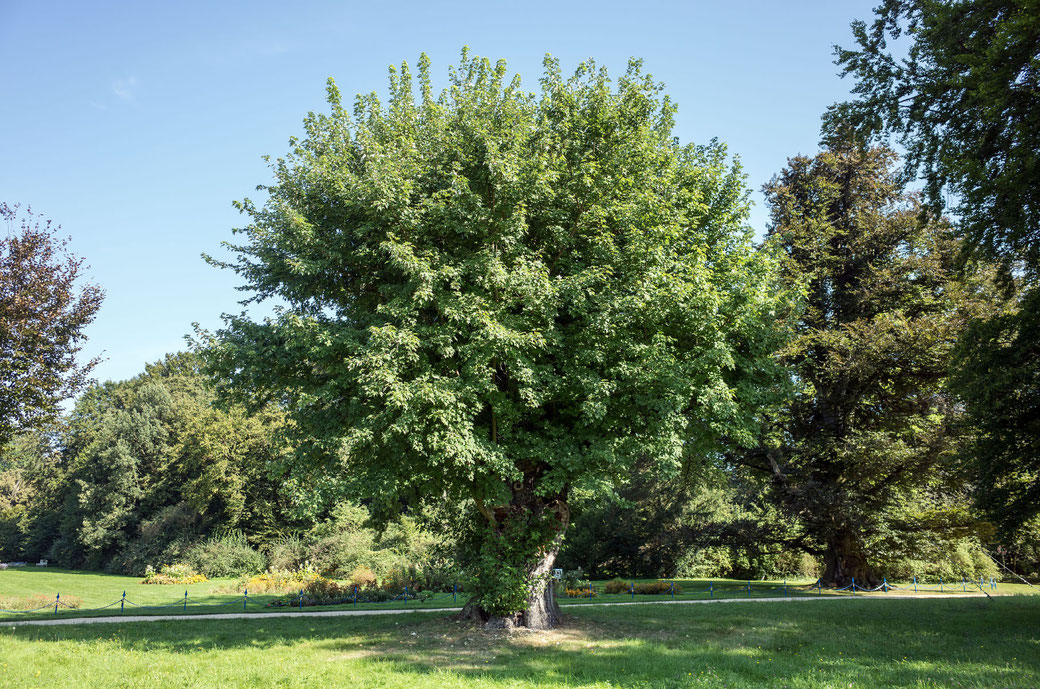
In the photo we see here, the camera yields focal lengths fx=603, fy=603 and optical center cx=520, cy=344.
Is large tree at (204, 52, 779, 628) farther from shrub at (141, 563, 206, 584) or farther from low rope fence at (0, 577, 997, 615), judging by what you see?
shrub at (141, 563, 206, 584)

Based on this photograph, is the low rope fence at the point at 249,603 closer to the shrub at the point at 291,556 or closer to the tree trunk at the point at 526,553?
the tree trunk at the point at 526,553

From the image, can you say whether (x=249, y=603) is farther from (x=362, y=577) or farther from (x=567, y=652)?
(x=567, y=652)

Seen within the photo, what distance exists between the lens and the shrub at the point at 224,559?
3725 centimetres

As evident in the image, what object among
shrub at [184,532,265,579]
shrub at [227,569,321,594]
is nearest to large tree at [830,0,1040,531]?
shrub at [227,569,321,594]

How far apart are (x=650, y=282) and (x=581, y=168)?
10.0 ft

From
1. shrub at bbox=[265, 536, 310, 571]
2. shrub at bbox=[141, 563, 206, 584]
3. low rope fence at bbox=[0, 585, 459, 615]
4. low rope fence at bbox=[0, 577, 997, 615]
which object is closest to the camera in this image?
low rope fence at bbox=[0, 585, 459, 615]

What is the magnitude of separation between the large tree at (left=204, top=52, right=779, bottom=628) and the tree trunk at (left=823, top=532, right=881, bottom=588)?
1409 centimetres

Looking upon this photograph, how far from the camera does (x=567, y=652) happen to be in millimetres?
11461

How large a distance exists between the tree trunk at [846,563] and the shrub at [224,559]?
104ft

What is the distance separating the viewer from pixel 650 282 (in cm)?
1224

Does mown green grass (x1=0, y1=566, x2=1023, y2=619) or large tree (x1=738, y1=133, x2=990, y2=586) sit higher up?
large tree (x1=738, y1=133, x2=990, y2=586)

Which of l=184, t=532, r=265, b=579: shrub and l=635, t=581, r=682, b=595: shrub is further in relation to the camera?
l=184, t=532, r=265, b=579: shrub

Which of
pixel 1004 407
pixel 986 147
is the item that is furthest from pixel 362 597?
pixel 986 147

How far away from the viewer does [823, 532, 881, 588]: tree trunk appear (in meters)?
24.4
